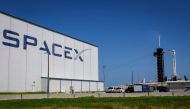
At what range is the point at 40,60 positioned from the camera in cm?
6350

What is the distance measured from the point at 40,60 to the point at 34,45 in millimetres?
3443

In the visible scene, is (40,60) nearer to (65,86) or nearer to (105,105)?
(65,86)

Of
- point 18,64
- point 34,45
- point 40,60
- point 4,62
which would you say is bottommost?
point 18,64

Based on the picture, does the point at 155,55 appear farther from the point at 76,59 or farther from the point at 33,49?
the point at 33,49

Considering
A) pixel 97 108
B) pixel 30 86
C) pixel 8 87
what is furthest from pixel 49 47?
pixel 97 108

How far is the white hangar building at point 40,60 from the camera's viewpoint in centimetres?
5403

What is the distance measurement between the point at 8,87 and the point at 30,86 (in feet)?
22.1

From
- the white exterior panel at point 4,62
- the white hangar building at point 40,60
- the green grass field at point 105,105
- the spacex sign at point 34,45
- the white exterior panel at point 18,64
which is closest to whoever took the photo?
the green grass field at point 105,105

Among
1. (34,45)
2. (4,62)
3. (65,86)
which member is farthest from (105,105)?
(65,86)

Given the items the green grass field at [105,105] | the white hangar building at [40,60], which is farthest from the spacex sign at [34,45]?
the green grass field at [105,105]

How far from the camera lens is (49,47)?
67.5 metres

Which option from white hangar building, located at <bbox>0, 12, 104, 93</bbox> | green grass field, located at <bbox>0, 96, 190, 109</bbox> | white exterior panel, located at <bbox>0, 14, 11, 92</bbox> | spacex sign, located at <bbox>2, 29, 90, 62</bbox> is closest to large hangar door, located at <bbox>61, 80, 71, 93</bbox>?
white hangar building, located at <bbox>0, 12, 104, 93</bbox>

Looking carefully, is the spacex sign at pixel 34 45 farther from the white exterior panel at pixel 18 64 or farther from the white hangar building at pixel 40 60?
the white exterior panel at pixel 18 64

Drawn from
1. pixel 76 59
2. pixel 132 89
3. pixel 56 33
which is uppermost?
pixel 56 33
